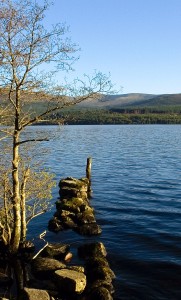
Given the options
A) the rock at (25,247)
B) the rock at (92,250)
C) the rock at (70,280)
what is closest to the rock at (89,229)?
the rock at (92,250)

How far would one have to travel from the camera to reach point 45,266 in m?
22.8

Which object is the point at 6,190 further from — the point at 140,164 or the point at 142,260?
the point at 140,164

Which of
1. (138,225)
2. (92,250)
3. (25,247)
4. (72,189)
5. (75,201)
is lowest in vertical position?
(138,225)

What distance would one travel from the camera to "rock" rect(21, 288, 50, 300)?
18031mm

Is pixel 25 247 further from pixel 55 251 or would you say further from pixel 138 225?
pixel 138 225

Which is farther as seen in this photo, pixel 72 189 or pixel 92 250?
pixel 72 189

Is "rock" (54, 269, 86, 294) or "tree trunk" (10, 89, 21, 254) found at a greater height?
"tree trunk" (10, 89, 21, 254)

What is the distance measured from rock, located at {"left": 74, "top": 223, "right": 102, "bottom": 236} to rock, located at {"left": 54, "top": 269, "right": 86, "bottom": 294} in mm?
9396

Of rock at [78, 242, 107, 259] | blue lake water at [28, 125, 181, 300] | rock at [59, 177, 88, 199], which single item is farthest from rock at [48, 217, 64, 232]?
rock at [59, 177, 88, 199]

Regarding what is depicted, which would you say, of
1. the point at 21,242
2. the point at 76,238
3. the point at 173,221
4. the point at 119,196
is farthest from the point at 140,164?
the point at 21,242

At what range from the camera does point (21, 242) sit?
24984 mm

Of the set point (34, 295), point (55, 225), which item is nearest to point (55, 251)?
point (55, 225)

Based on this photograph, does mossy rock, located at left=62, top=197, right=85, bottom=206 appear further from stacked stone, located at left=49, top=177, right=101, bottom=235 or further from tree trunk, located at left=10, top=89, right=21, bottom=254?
tree trunk, located at left=10, top=89, right=21, bottom=254

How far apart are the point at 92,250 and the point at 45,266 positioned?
381 cm
